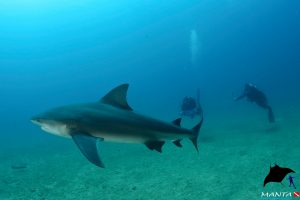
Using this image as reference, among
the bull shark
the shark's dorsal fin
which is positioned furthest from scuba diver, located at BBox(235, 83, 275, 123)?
the shark's dorsal fin

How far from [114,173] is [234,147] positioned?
5.22m

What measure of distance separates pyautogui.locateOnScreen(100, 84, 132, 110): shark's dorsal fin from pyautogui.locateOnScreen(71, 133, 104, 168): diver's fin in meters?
1.21

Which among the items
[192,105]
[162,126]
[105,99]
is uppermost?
[192,105]

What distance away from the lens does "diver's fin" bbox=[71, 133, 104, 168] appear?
5.37m

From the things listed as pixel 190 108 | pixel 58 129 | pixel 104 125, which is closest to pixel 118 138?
pixel 104 125

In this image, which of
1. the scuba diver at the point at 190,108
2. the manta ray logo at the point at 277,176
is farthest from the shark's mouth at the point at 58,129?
the scuba diver at the point at 190,108

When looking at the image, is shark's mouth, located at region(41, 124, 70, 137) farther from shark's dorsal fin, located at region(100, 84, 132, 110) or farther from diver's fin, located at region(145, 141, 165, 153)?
diver's fin, located at region(145, 141, 165, 153)

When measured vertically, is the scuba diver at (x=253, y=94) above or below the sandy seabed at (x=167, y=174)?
above

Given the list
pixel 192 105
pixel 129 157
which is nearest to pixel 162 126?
pixel 129 157

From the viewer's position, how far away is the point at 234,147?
43.8ft

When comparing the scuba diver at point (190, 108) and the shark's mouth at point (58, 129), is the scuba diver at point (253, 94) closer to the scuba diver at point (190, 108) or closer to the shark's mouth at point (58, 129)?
the scuba diver at point (190, 108)

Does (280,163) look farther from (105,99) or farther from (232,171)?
(105,99)

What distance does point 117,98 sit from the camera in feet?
23.1

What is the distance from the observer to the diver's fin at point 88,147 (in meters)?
5.37
